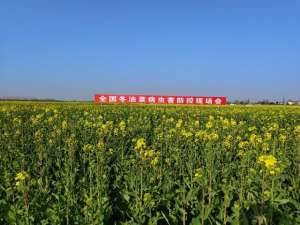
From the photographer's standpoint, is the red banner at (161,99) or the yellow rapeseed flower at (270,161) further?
the red banner at (161,99)

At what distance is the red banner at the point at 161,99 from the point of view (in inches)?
1607

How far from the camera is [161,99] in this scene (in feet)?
136

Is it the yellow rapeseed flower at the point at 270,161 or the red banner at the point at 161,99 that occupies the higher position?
the red banner at the point at 161,99

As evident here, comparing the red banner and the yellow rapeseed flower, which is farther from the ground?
the red banner

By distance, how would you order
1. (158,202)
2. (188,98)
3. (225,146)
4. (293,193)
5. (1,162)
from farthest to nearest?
1. (188,98)
2. (225,146)
3. (1,162)
4. (293,193)
5. (158,202)

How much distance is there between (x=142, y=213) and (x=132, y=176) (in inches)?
39.7

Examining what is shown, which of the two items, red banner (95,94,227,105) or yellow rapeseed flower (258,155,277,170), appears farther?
red banner (95,94,227,105)

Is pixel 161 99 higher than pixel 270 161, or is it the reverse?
pixel 161 99

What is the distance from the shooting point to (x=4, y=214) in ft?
12.5

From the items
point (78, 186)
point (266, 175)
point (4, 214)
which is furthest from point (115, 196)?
point (266, 175)

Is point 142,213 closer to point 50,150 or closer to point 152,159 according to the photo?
point 152,159

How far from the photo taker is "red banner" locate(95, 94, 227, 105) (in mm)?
40812

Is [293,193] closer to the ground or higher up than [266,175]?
closer to the ground

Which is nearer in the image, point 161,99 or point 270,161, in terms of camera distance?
point 270,161
